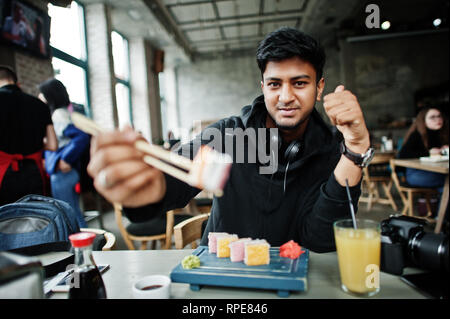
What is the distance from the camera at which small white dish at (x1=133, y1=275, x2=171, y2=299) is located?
0.69 metres

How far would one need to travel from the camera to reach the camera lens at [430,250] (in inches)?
27.0

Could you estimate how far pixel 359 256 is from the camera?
69 cm

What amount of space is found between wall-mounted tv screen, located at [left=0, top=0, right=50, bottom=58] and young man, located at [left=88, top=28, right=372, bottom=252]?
301 cm

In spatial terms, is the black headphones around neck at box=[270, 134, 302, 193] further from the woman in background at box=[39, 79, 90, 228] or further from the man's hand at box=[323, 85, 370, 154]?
the woman in background at box=[39, 79, 90, 228]

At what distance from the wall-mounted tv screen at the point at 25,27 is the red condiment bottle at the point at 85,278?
10.9 ft

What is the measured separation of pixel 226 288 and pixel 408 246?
0.50 metres

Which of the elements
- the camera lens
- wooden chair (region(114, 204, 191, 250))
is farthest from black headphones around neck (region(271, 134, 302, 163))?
wooden chair (region(114, 204, 191, 250))

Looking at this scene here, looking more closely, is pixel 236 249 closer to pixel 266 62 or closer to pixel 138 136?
pixel 138 136

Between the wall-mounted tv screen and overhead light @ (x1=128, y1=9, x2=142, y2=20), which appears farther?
overhead light @ (x1=128, y1=9, x2=142, y2=20)

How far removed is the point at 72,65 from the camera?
4.77 meters

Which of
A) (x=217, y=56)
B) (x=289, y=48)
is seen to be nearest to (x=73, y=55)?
(x=289, y=48)

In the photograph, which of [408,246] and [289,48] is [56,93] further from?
[408,246]
